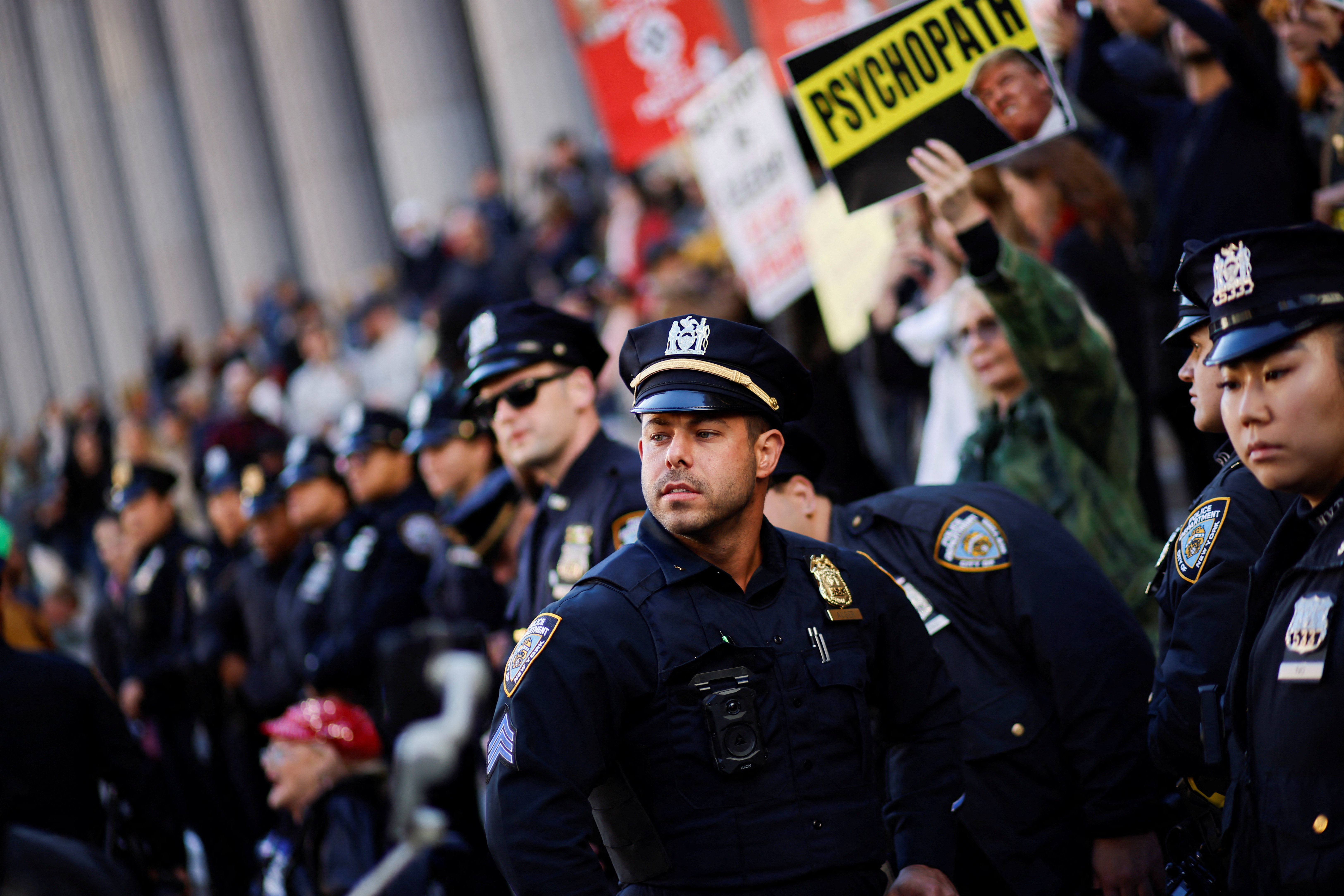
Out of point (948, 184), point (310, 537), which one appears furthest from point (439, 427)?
point (948, 184)

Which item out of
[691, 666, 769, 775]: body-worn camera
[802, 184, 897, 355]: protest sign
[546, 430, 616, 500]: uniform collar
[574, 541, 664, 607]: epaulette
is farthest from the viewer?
[802, 184, 897, 355]: protest sign

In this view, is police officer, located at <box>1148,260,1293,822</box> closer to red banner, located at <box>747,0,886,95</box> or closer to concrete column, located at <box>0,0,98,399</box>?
red banner, located at <box>747,0,886,95</box>

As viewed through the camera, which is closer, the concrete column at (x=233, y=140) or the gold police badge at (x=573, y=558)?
the gold police badge at (x=573, y=558)

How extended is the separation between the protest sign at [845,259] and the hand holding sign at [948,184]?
2.33 m

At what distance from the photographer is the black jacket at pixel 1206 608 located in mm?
2967

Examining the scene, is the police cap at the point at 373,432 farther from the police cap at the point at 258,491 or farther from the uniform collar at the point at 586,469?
the uniform collar at the point at 586,469

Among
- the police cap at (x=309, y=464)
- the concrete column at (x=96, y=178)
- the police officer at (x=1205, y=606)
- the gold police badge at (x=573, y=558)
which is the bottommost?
the police officer at (x=1205, y=606)

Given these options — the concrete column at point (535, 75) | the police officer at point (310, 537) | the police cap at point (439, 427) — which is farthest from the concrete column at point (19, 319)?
the police cap at point (439, 427)

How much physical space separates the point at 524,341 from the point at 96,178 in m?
30.0

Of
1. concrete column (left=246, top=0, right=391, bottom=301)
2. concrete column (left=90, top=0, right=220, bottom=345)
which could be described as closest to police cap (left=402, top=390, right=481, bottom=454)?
concrete column (left=246, top=0, right=391, bottom=301)

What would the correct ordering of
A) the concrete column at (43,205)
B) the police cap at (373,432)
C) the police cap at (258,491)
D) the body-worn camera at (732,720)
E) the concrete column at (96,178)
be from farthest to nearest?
the concrete column at (43,205) < the concrete column at (96,178) < the police cap at (258,491) < the police cap at (373,432) < the body-worn camera at (732,720)

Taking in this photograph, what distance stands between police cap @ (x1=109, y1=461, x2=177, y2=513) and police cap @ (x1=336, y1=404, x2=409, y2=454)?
242 cm

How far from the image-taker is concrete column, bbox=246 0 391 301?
22422 mm

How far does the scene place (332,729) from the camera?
19.1ft
